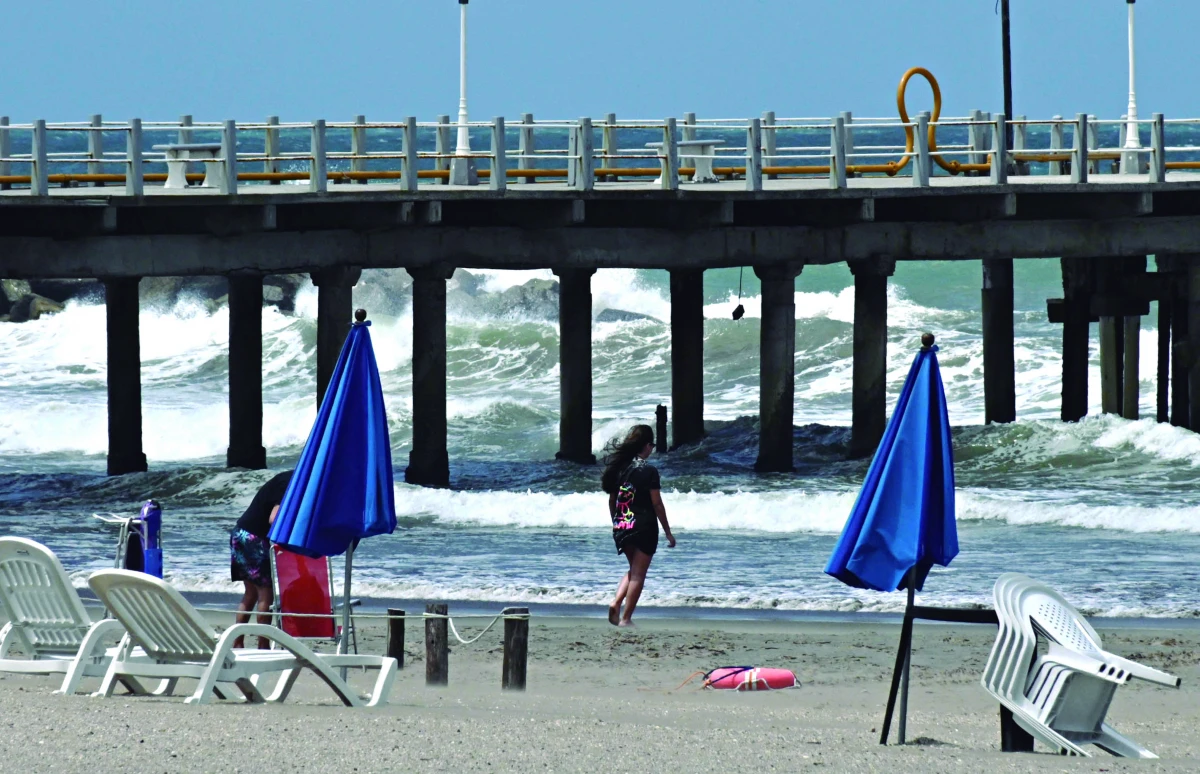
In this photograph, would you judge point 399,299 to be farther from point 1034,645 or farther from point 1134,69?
point 1034,645

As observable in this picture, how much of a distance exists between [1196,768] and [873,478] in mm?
1688

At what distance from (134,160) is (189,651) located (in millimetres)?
11527

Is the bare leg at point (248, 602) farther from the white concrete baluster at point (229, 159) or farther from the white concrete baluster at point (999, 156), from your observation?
the white concrete baluster at point (999, 156)

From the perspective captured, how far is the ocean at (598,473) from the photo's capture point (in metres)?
15.5

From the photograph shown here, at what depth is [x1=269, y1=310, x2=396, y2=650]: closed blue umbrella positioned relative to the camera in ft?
30.5

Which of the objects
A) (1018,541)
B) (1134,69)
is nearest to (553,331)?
(1134,69)

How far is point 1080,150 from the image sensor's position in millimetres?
22219

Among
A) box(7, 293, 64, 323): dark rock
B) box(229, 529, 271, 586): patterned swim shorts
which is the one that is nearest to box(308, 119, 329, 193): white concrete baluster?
box(229, 529, 271, 586): patterned swim shorts

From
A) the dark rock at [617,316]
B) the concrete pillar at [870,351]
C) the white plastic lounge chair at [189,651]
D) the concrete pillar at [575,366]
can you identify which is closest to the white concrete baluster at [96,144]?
the concrete pillar at [575,366]

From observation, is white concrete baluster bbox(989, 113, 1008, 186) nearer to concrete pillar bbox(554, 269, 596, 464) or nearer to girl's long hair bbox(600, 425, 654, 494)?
concrete pillar bbox(554, 269, 596, 464)

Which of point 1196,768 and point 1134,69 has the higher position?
point 1134,69

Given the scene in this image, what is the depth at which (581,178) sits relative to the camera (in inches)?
843

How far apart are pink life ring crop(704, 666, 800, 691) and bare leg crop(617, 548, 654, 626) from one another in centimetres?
128

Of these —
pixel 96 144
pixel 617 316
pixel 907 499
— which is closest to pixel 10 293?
pixel 617 316
